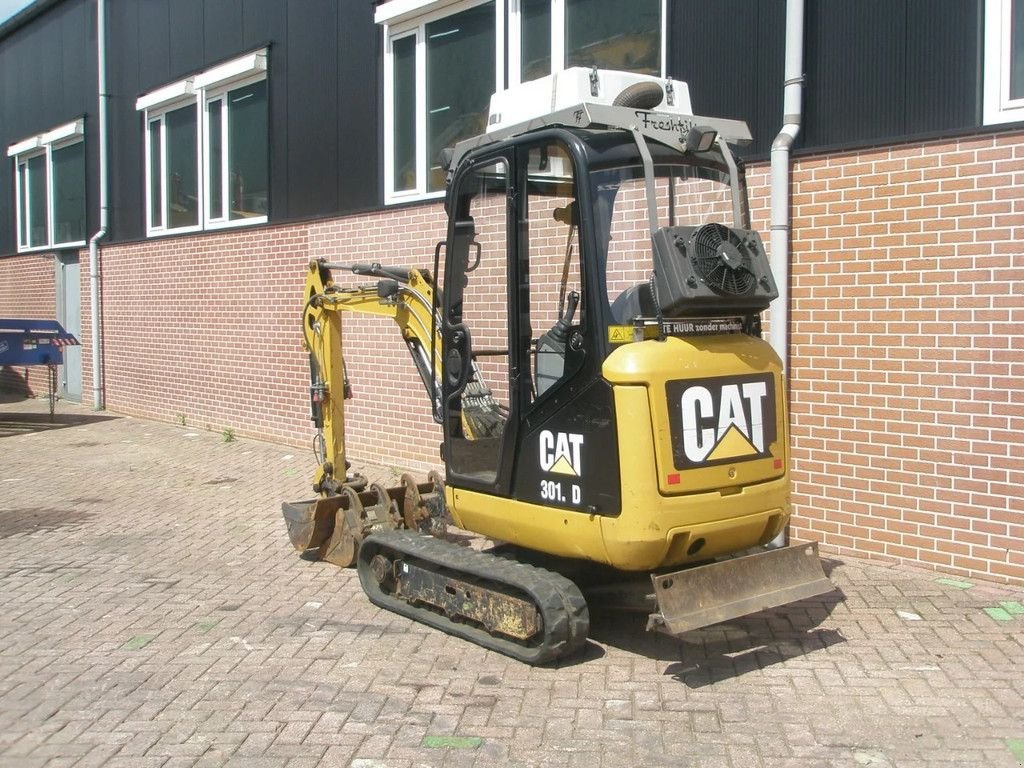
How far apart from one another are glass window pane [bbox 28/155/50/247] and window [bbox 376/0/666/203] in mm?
9962

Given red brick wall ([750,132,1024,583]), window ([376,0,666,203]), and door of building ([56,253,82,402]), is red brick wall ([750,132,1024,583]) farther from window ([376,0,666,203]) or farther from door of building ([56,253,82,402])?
door of building ([56,253,82,402])

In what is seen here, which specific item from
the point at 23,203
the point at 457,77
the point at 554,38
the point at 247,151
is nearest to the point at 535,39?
the point at 554,38

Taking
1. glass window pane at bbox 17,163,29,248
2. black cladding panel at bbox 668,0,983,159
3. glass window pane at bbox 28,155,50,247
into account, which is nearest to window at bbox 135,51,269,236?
glass window pane at bbox 28,155,50,247

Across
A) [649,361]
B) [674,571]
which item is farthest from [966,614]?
[649,361]

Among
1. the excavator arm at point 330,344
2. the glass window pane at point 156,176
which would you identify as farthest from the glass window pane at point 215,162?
the excavator arm at point 330,344

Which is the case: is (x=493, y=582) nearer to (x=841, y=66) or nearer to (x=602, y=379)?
(x=602, y=379)

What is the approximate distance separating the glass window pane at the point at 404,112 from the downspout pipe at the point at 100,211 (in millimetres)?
6821

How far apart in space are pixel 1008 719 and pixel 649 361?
7.34 ft

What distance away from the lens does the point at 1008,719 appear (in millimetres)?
4441

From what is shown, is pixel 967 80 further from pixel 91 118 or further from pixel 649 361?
pixel 91 118

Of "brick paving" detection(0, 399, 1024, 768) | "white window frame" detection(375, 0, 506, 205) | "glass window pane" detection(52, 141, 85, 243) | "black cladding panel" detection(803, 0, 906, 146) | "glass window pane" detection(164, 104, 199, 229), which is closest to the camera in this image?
"brick paving" detection(0, 399, 1024, 768)

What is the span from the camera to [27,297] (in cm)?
1803

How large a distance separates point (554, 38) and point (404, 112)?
2.27m

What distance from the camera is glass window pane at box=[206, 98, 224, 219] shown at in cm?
1329
